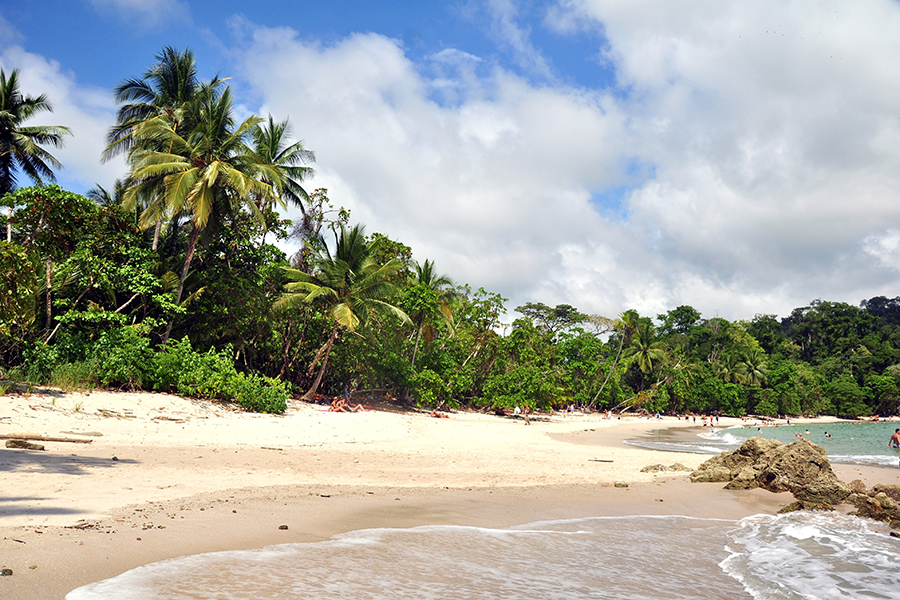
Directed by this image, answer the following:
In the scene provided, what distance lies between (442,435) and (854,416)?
236ft

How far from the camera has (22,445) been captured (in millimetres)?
7613

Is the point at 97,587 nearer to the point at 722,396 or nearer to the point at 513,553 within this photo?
the point at 513,553

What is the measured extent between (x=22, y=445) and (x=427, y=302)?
2149cm

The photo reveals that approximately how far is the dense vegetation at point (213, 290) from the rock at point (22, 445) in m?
5.35

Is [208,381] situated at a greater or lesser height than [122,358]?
lesser

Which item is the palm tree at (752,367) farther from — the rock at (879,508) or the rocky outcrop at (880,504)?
the rock at (879,508)

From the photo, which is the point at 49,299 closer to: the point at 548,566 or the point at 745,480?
the point at 548,566

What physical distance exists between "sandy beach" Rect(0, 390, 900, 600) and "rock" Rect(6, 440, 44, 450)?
0.19m

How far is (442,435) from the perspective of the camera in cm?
1786

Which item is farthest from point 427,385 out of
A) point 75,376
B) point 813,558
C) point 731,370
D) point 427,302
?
point 731,370

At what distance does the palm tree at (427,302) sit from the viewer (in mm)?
28438

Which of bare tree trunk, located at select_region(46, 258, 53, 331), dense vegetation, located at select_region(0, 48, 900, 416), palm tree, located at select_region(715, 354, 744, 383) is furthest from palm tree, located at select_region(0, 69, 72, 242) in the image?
palm tree, located at select_region(715, 354, 744, 383)

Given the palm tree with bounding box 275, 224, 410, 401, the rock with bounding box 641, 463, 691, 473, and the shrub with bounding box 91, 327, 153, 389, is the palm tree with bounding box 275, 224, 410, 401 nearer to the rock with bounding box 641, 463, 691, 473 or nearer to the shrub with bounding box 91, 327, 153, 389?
the shrub with bounding box 91, 327, 153, 389

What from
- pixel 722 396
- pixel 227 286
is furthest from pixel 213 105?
pixel 722 396
